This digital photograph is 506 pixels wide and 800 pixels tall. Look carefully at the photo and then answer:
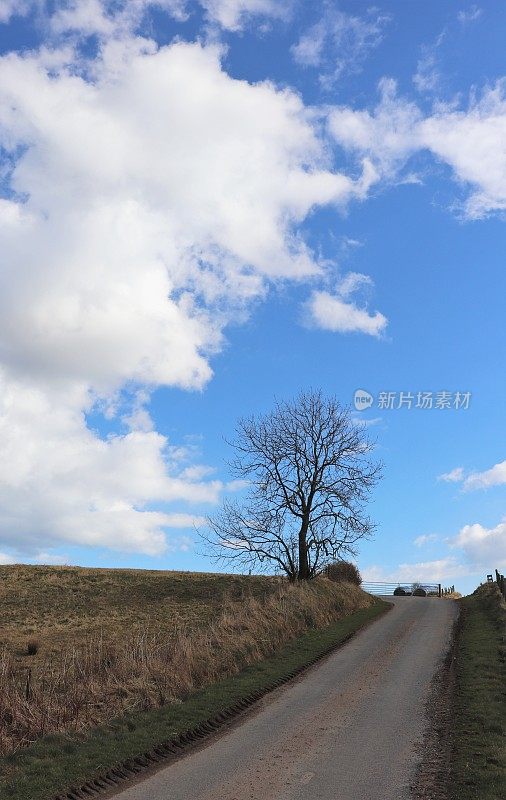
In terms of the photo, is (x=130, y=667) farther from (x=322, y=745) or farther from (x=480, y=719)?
(x=480, y=719)

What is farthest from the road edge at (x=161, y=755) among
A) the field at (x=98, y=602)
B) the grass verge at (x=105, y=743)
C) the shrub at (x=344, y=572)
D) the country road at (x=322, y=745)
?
the shrub at (x=344, y=572)

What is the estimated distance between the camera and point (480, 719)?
11.6 m

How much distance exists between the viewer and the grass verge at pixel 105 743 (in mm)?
8789

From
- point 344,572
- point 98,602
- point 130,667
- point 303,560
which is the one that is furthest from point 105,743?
point 344,572

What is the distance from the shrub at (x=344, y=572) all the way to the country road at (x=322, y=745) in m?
23.2

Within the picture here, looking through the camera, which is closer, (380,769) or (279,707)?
(380,769)

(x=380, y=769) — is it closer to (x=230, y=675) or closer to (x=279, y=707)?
(x=279, y=707)

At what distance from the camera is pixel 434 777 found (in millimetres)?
8922

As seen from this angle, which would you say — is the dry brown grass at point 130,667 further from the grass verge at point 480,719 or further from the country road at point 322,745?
the grass verge at point 480,719

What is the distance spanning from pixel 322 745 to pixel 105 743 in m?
3.65

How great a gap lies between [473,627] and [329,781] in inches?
705

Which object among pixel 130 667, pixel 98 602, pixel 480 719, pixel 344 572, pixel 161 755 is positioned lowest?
pixel 161 755

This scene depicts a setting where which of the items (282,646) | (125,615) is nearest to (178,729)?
(282,646)

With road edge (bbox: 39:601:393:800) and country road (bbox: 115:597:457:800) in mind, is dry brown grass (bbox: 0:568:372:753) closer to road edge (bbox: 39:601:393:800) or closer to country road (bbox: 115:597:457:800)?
road edge (bbox: 39:601:393:800)
